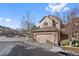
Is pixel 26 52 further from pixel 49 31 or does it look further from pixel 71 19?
pixel 71 19

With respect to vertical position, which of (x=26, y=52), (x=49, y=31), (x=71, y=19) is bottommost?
(x=26, y=52)

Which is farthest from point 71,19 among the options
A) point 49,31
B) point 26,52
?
point 26,52

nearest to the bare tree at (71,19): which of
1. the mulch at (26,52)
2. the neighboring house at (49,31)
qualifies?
the neighboring house at (49,31)

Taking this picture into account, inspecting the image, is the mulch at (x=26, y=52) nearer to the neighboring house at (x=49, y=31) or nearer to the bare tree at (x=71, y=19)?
the neighboring house at (x=49, y=31)

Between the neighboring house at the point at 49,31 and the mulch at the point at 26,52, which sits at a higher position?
the neighboring house at the point at 49,31

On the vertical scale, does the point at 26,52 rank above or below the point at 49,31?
below

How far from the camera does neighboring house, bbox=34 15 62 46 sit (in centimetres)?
374

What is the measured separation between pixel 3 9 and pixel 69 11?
728mm

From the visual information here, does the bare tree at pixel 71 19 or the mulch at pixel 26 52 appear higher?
the bare tree at pixel 71 19

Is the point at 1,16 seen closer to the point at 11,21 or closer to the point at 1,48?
the point at 11,21

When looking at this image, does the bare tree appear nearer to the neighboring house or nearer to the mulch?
the neighboring house

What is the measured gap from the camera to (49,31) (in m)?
3.74

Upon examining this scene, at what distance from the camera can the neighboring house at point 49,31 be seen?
3738 millimetres

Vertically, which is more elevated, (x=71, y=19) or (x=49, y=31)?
(x=71, y=19)
